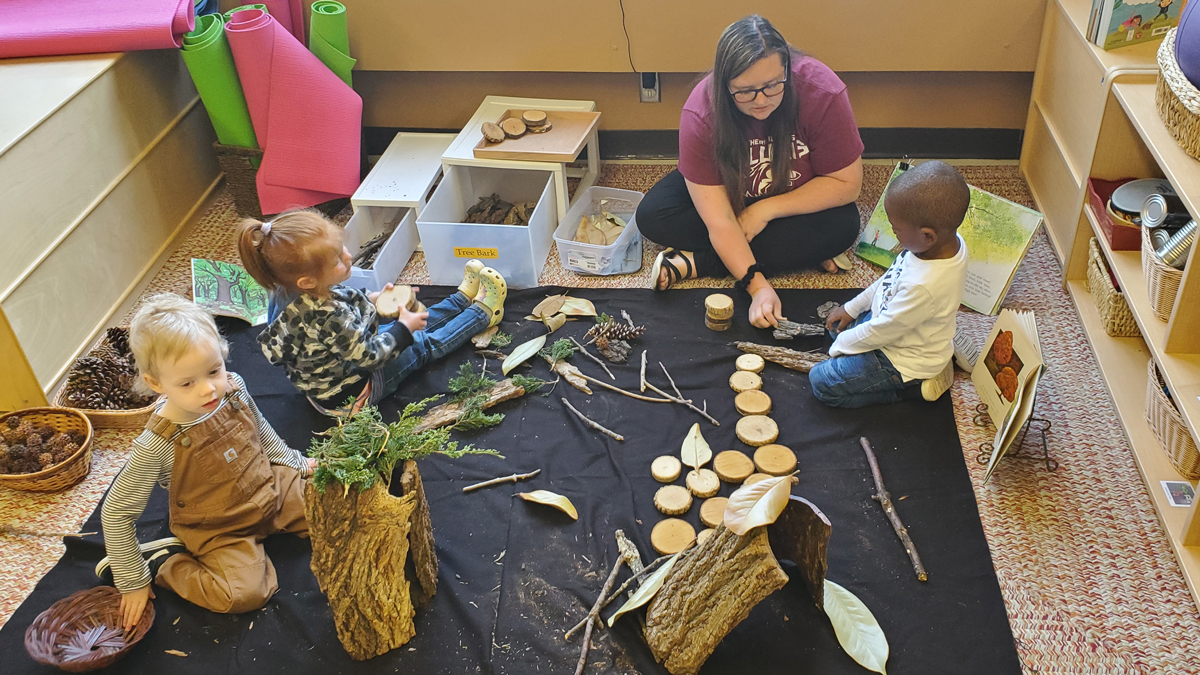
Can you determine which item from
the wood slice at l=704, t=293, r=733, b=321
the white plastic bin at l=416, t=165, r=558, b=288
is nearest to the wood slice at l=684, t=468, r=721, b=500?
the wood slice at l=704, t=293, r=733, b=321

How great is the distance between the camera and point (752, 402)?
2260 mm

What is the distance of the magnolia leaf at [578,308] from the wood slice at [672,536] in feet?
2.70

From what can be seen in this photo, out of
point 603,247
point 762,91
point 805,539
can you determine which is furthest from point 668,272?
point 805,539

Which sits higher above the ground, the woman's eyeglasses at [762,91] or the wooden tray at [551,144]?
the woman's eyeglasses at [762,91]

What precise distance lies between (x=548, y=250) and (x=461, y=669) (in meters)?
1.52

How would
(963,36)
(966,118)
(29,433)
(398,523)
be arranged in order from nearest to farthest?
(398,523), (29,433), (963,36), (966,118)

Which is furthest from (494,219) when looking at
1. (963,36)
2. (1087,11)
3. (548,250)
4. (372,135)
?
(1087,11)

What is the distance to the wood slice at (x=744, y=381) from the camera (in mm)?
2311

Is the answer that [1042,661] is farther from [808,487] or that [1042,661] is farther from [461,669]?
[461,669]

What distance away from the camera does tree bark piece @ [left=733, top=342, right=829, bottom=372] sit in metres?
2.37

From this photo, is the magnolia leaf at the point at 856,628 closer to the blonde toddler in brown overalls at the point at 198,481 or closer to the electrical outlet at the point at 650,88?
the blonde toddler in brown overalls at the point at 198,481

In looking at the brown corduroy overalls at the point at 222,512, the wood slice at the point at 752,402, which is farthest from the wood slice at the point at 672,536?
the brown corduroy overalls at the point at 222,512

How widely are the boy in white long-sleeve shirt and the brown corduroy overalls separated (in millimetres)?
1346

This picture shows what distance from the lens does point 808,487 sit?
205 cm
